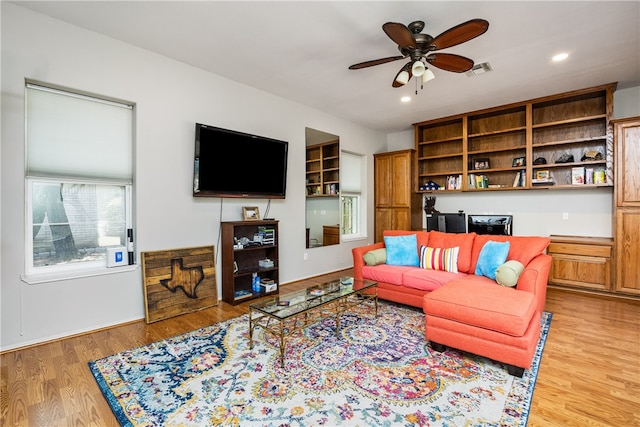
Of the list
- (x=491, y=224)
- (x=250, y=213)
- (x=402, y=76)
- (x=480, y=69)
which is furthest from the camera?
(x=491, y=224)

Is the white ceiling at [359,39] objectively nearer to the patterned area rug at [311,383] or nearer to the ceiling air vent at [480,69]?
the ceiling air vent at [480,69]

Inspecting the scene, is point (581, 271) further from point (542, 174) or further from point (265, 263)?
point (265, 263)

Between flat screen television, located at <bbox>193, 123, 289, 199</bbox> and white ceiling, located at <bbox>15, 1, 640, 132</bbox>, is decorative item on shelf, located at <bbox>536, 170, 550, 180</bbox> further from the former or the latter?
flat screen television, located at <bbox>193, 123, 289, 199</bbox>

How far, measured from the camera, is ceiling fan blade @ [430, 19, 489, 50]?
2.13 metres

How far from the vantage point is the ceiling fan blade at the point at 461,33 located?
2132 millimetres

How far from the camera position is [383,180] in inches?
244

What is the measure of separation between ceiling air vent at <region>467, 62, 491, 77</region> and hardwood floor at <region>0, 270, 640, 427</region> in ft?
9.37

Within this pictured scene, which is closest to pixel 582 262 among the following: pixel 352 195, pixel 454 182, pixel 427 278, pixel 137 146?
pixel 454 182

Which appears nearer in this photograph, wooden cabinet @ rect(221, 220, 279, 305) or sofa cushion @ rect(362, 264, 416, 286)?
sofa cushion @ rect(362, 264, 416, 286)

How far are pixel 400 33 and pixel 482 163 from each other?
3.77 m

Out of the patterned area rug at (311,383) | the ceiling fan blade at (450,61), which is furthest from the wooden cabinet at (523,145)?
the patterned area rug at (311,383)

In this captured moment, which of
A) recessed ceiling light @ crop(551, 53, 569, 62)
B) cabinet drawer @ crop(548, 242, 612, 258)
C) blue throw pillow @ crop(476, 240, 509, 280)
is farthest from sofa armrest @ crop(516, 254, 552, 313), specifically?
recessed ceiling light @ crop(551, 53, 569, 62)

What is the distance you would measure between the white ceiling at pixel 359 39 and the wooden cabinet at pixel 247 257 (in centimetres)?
191

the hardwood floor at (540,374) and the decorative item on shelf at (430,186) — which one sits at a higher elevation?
the decorative item on shelf at (430,186)
